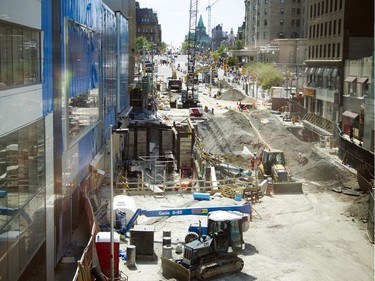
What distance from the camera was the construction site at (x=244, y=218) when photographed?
77.9 feet

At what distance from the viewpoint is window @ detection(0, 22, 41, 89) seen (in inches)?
Result: 648

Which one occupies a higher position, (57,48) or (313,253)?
(57,48)

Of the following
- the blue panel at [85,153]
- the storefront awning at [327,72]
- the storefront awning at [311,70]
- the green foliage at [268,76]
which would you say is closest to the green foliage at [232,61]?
the green foliage at [268,76]

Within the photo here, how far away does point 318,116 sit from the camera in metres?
73.9

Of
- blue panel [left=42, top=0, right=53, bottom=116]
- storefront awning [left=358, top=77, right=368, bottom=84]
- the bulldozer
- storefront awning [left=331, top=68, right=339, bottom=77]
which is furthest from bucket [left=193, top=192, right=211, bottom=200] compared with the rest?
storefront awning [left=331, top=68, right=339, bottom=77]

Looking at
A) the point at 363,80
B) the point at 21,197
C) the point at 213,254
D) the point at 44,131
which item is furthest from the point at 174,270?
the point at 363,80

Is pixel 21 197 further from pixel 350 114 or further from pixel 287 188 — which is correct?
pixel 350 114

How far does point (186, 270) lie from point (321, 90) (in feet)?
180

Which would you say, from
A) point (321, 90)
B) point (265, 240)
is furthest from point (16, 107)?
point (321, 90)

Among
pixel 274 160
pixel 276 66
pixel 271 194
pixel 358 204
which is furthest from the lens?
pixel 276 66

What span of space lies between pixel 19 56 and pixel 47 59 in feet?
11.4

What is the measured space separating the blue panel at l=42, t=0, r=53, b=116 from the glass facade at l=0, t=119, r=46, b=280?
1265mm

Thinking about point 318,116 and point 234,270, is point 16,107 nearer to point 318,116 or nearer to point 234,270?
point 234,270

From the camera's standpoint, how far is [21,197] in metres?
17.6
